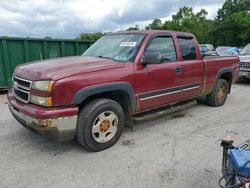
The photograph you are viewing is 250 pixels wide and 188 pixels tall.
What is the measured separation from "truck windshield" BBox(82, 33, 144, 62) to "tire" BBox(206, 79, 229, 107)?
2785 millimetres

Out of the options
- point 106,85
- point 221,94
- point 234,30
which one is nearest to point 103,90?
point 106,85

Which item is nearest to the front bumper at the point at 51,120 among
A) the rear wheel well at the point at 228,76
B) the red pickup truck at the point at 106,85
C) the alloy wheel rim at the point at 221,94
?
the red pickup truck at the point at 106,85

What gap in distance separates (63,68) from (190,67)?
2746 mm

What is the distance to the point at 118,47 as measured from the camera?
4.73 meters

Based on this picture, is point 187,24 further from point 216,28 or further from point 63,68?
point 63,68

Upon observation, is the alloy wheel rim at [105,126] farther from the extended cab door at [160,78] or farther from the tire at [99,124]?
the extended cab door at [160,78]

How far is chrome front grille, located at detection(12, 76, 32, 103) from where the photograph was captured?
3.73 metres

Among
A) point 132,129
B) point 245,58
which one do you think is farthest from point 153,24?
point 132,129

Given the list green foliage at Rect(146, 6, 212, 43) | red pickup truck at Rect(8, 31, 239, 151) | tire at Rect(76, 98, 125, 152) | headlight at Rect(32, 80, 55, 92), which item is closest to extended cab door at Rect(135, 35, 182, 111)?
red pickup truck at Rect(8, 31, 239, 151)

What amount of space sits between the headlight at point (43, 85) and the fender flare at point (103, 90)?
36 cm

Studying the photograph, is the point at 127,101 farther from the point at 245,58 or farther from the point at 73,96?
the point at 245,58

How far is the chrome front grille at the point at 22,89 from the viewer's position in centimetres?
373

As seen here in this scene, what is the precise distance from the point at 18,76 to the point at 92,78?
47.7 inches

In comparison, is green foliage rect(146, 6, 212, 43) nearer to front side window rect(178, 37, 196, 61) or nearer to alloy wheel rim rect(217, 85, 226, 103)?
alloy wheel rim rect(217, 85, 226, 103)
